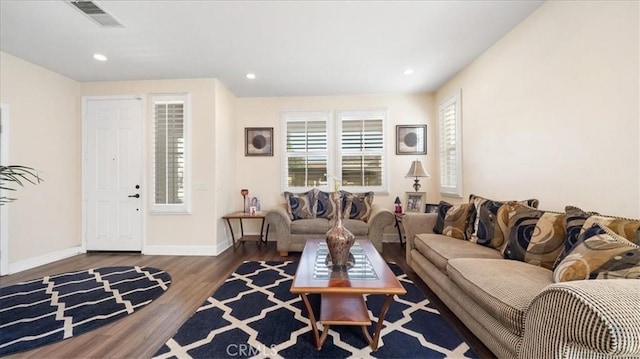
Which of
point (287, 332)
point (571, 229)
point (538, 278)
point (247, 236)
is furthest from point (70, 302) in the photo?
point (571, 229)

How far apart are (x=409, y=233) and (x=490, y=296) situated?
1.59 meters

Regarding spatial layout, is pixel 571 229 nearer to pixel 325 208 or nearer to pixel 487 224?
pixel 487 224

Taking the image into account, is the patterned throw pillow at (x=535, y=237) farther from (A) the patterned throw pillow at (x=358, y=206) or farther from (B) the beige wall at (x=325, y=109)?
(B) the beige wall at (x=325, y=109)

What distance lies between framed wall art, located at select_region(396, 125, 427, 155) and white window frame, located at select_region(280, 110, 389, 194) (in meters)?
0.28

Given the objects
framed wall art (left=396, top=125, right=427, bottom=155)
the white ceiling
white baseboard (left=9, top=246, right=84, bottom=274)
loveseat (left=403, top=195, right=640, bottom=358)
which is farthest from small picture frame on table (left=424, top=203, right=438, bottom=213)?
white baseboard (left=9, top=246, right=84, bottom=274)

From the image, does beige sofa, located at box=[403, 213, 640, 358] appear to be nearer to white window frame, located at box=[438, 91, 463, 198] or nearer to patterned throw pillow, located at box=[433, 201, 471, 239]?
patterned throw pillow, located at box=[433, 201, 471, 239]

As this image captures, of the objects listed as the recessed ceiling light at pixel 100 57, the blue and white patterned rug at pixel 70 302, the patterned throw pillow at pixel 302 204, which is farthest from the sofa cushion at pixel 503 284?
the recessed ceiling light at pixel 100 57

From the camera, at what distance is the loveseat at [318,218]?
144 inches

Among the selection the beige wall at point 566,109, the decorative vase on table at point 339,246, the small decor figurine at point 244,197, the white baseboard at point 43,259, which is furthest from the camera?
the small decor figurine at point 244,197

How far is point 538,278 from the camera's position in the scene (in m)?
1.56

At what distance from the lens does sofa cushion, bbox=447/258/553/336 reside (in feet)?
4.41

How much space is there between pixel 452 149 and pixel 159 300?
13.6 feet

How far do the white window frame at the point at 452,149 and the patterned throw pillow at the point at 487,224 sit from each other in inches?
47.3

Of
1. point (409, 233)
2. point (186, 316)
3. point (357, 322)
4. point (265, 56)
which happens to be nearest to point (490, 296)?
point (357, 322)
